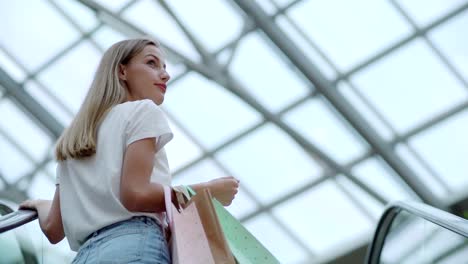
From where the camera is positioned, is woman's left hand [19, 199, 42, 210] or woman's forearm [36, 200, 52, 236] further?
woman's left hand [19, 199, 42, 210]

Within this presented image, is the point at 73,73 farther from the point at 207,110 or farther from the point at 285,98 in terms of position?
the point at 285,98

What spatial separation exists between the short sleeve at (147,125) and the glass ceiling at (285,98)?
9.85 meters

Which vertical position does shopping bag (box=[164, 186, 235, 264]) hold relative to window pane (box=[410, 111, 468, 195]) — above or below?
below

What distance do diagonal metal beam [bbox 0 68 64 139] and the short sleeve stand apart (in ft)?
40.6

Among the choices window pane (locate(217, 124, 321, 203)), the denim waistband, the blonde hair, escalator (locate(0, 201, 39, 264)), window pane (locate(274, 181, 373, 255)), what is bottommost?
the denim waistband

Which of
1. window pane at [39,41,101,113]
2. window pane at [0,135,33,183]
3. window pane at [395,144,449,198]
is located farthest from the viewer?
window pane at [0,135,33,183]

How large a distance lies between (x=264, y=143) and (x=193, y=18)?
241 cm

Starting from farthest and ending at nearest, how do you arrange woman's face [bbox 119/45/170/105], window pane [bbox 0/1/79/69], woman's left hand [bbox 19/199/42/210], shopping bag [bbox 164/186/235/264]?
1. window pane [bbox 0/1/79/69]
2. woman's left hand [bbox 19/199/42/210]
3. woman's face [bbox 119/45/170/105]
4. shopping bag [bbox 164/186/235/264]

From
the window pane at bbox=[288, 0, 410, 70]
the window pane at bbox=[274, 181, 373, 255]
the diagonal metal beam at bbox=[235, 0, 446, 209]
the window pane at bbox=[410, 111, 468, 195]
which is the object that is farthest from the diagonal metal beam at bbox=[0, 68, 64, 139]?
the window pane at bbox=[410, 111, 468, 195]

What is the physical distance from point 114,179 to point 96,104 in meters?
0.34

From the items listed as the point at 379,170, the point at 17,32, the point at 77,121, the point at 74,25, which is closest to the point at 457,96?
the point at 379,170

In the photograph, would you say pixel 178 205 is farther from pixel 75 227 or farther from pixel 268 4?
pixel 268 4

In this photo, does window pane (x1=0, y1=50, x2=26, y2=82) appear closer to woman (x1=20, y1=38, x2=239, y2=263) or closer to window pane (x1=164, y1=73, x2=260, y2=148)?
window pane (x1=164, y1=73, x2=260, y2=148)

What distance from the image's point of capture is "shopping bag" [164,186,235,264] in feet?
10.4
